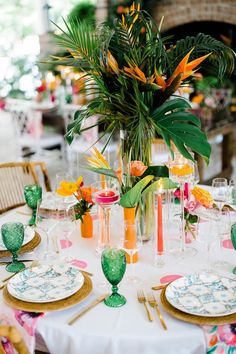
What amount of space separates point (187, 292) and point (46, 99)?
4.29 m

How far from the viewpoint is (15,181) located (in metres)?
2.78

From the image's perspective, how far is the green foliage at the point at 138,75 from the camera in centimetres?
178

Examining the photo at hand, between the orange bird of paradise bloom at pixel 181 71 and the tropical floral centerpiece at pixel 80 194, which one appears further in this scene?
the tropical floral centerpiece at pixel 80 194

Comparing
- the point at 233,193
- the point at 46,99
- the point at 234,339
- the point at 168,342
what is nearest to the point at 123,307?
the point at 168,342

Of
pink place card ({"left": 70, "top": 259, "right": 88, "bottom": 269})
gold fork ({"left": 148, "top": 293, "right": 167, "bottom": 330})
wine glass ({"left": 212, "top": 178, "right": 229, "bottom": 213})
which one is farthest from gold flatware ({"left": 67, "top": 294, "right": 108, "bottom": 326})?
wine glass ({"left": 212, "top": 178, "right": 229, "bottom": 213})

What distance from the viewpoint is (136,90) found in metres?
1.77

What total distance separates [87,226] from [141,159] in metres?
0.34

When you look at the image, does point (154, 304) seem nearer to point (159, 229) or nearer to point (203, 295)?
point (203, 295)

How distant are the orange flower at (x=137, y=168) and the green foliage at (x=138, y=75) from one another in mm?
107

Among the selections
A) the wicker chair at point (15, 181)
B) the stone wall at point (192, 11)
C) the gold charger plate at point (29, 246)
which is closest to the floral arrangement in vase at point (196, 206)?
the gold charger plate at point (29, 246)

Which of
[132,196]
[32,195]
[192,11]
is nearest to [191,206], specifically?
[132,196]

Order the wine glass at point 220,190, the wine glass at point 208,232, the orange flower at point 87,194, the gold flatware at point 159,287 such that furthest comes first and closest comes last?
the wine glass at point 220,190 → the orange flower at point 87,194 → the wine glass at point 208,232 → the gold flatware at point 159,287

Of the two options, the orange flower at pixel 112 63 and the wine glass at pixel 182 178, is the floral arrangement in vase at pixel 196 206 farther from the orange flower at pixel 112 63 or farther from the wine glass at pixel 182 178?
the orange flower at pixel 112 63

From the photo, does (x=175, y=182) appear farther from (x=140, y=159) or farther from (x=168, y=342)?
(x=168, y=342)
